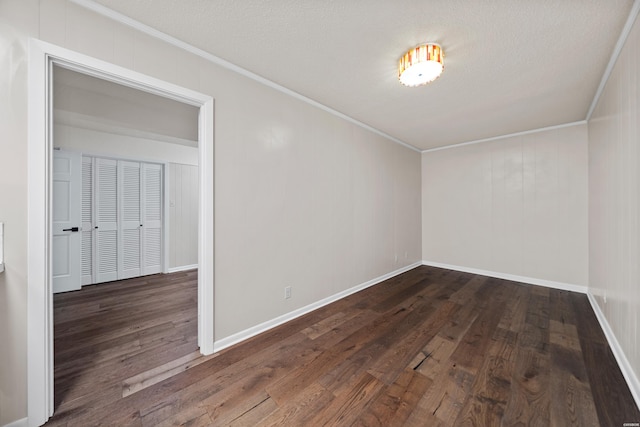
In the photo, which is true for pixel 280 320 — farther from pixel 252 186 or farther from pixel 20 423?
pixel 20 423

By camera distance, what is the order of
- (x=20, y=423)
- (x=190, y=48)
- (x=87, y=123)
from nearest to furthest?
(x=20, y=423) < (x=190, y=48) < (x=87, y=123)

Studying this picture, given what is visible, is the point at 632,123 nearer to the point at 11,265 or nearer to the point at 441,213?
the point at 441,213

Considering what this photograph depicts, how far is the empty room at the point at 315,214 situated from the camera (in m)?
1.40

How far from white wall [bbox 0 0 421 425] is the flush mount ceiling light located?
1195 millimetres

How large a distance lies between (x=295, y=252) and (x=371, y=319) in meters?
1.13

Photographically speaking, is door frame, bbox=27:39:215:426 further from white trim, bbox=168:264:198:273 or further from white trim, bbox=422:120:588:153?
white trim, bbox=422:120:588:153

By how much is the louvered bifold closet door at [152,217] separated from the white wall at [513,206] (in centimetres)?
542

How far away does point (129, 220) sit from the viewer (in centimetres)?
434

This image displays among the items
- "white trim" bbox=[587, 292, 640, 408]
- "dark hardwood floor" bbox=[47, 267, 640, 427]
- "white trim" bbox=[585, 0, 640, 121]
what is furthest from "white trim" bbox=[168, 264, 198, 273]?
"white trim" bbox=[585, 0, 640, 121]

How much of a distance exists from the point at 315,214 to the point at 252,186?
90 cm

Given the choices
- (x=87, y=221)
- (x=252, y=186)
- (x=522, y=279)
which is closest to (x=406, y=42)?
(x=252, y=186)

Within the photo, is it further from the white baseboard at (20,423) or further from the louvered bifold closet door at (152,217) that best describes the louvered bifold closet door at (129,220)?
the white baseboard at (20,423)

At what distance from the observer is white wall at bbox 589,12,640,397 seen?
5.28 feet

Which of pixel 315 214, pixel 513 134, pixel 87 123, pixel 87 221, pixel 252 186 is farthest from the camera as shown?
pixel 513 134
